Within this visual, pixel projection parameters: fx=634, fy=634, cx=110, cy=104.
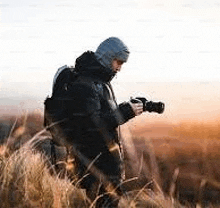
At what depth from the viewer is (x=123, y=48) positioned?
15.5ft

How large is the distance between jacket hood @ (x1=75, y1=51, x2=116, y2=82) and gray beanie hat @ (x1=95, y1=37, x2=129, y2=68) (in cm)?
5

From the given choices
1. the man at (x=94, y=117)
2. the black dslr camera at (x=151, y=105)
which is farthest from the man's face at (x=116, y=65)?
the black dslr camera at (x=151, y=105)

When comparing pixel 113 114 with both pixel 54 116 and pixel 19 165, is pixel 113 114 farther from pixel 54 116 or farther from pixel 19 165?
pixel 19 165

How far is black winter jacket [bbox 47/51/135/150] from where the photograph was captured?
176 inches

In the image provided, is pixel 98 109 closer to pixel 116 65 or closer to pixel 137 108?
pixel 137 108

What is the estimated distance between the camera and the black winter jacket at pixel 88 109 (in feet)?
14.6

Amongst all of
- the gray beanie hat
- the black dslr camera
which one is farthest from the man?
the black dslr camera

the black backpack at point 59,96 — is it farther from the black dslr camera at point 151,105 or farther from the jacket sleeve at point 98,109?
the black dslr camera at point 151,105

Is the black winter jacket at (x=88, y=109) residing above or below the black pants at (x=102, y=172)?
above

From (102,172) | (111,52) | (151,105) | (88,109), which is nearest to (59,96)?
(88,109)

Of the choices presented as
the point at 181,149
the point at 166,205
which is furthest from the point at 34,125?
the point at 166,205

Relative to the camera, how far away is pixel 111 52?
15.4 ft

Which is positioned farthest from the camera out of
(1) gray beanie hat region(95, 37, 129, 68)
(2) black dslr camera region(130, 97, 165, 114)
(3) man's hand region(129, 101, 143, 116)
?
(2) black dslr camera region(130, 97, 165, 114)

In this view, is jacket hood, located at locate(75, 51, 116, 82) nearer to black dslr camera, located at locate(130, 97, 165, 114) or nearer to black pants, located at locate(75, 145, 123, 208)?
black dslr camera, located at locate(130, 97, 165, 114)
